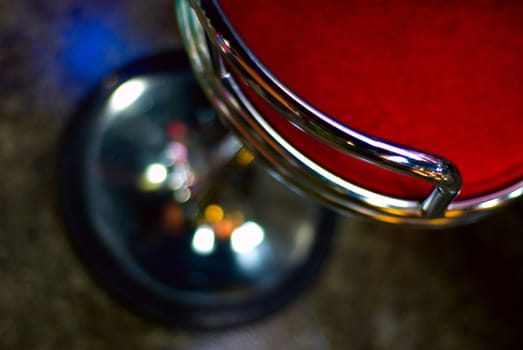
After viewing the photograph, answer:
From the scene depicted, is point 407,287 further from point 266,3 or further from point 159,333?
point 266,3

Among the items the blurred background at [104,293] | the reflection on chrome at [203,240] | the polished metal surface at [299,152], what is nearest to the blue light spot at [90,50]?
the blurred background at [104,293]

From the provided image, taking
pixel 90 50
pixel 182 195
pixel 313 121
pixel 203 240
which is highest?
pixel 90 50

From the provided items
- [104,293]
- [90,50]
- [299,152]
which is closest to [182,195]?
[104,293]

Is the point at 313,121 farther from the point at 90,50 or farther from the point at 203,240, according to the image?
the point at 90,50

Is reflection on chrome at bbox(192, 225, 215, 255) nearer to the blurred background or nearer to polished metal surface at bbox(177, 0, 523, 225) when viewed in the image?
the blurred background

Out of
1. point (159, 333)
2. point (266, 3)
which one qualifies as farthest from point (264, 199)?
point (266, 3)

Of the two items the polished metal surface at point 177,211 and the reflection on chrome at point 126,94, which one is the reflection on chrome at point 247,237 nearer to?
the polished metal surface at point 177,211
